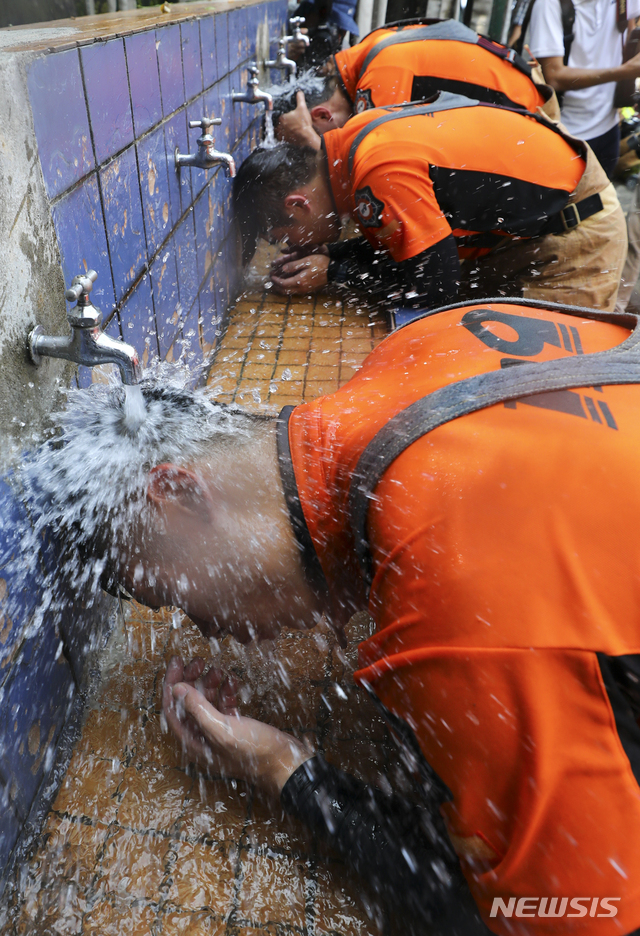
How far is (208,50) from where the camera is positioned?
2.98m

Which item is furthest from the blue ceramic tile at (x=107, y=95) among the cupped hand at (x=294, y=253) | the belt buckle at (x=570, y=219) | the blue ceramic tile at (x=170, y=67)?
the belt buckle at (x=570, y=219)

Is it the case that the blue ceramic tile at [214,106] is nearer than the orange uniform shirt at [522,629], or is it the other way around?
the orange uniform shirt at [522,629]

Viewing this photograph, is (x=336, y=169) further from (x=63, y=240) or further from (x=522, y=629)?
(x=522, y=629)

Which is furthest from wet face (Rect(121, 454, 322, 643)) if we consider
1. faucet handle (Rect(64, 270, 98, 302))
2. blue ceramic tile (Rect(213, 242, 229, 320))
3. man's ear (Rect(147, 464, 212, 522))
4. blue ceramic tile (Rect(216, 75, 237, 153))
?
blue ceramic tile (Rect(216, 75, 237, 153))

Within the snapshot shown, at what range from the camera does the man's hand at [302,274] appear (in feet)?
14.1

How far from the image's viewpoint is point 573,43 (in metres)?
4.74

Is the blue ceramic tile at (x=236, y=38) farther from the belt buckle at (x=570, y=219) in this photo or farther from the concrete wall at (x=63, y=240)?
the belt buckle at (x=570, y=219)

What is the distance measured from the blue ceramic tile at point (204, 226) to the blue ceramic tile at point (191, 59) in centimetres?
49

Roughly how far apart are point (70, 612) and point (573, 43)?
5.36 m

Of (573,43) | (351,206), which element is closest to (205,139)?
(351,206)

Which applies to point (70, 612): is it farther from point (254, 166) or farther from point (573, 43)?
point (573, 43)

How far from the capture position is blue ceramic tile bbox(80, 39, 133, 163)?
159 centimetres

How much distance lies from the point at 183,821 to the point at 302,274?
3.45 metres

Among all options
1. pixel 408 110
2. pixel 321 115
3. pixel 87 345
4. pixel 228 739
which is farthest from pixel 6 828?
pixel 321 115
